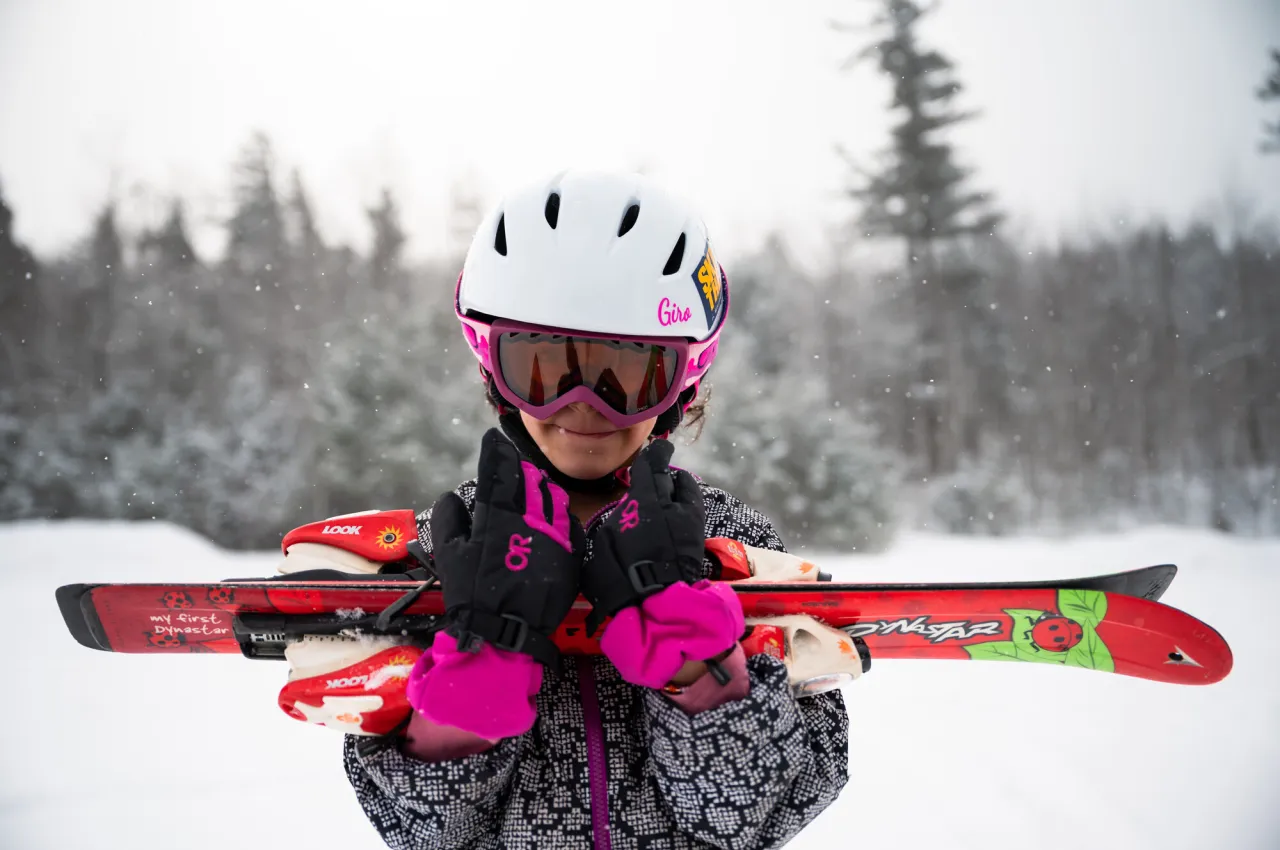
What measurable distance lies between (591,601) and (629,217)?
2.83ft

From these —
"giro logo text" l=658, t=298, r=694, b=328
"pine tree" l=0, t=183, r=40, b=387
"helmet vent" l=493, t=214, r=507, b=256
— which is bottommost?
"giro logo text" l=658, t=298, r=694, b=328

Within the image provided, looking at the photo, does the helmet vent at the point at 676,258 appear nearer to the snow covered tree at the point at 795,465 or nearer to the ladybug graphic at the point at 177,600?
the ladybug graphic at the point at 177,600

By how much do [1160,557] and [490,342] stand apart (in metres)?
12.7

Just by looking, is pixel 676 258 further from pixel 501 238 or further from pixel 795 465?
pixel 795 465

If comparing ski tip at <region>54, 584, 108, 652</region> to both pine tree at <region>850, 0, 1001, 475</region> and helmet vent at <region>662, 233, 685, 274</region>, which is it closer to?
helmet vent at <region>662, 233, 685, 274</region>

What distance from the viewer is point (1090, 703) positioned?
561 centimetres

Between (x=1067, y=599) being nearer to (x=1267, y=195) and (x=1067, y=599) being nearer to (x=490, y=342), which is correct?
(x=490, y=342)

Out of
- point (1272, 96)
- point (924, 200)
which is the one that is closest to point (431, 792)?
point (924, 200)

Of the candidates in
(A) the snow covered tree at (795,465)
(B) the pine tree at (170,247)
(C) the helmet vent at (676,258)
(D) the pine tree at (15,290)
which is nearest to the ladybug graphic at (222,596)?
(C) the helmet vent at (676,258)

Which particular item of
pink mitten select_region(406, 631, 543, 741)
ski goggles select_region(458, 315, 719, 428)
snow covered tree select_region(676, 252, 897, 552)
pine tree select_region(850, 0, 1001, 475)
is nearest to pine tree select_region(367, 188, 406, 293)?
snow covered tree select_region(676, 252, 897, 552)

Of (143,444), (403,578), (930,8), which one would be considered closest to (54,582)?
(143,444)

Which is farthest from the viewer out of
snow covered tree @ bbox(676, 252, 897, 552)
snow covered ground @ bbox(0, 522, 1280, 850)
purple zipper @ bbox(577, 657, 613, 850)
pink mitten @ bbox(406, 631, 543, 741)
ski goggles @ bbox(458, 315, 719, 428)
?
Result: snow covered tree @ bbox(676, 252, 897, 552)

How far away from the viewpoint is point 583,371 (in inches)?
58.2

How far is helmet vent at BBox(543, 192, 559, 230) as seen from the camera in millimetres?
1644
